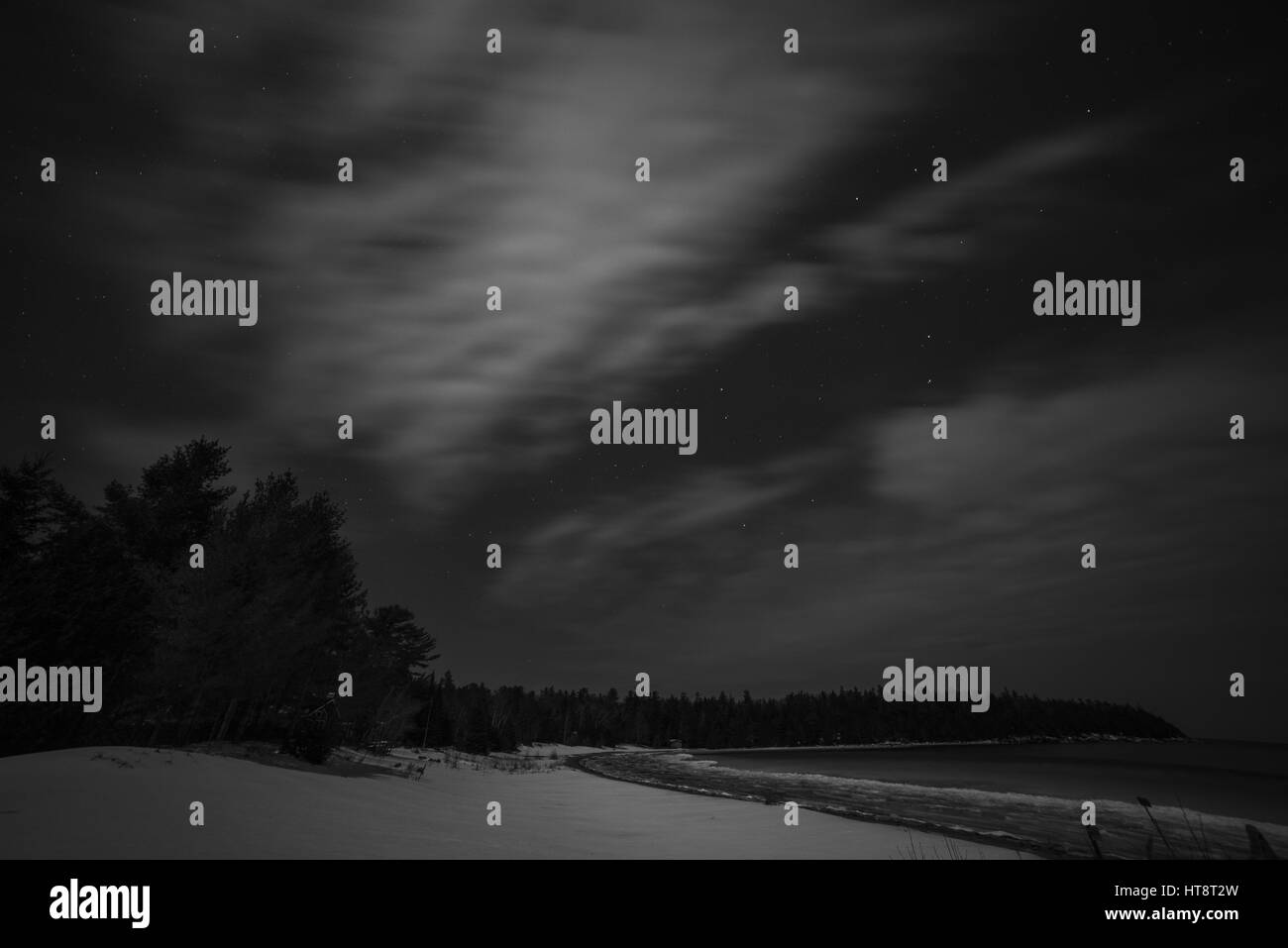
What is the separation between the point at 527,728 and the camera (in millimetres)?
152875

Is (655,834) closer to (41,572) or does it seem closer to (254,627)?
(254,627)

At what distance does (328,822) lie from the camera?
14.9 m

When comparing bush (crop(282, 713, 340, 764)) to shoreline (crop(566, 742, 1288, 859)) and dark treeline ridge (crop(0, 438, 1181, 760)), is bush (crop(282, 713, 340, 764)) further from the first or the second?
shoreline (crop(566, 742, 1288, 859))

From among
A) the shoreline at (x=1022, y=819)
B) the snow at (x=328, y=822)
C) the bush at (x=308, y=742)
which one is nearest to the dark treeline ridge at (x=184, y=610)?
the bush at (x=308, y=742)

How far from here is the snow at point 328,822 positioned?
1109 centimetres
